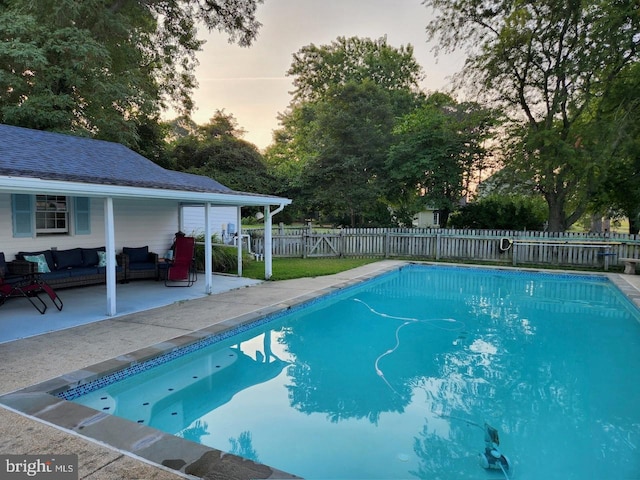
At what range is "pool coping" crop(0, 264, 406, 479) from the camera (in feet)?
8.38

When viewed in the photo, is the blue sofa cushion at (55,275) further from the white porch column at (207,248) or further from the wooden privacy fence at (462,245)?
the wooden privacy fence at (462,245)

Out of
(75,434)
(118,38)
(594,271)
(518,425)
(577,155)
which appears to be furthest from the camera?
(118,38)

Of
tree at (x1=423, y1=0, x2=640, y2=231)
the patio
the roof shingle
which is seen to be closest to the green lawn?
the patio

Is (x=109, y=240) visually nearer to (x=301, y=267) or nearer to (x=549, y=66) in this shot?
(x=301, y=267)

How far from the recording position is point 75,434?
288cm

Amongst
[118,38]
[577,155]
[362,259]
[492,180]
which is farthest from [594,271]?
[118,38]

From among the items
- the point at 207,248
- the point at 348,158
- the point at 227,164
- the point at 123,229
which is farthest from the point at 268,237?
the point at 227,164

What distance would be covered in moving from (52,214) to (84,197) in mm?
710

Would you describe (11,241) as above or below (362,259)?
above

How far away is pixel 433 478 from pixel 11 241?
8234mm

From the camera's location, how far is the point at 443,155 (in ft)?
53.9

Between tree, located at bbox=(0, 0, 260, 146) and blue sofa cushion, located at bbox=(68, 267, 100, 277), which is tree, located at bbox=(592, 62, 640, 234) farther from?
blue sofa cushion, located at bbox=(68, 267, 100, 277)

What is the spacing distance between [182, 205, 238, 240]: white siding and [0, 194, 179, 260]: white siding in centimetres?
66

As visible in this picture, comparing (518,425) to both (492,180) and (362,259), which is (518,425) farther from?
(492,180)
